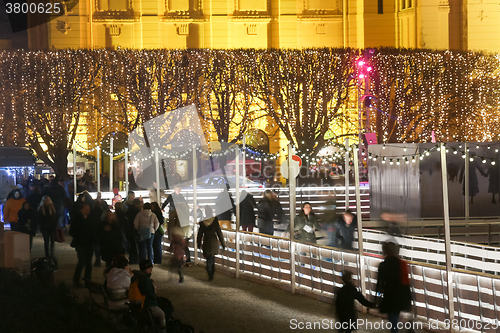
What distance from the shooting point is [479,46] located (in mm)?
42094

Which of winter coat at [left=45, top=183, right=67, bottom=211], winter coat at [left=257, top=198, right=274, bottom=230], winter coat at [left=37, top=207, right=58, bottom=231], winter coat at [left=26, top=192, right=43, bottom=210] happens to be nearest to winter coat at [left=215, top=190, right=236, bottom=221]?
winter coat at [left=257, top=198, right=274, bottom=230]

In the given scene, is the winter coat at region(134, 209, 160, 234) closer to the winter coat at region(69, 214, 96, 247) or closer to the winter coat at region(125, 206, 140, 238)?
the winter coat at region(125, 206, 140, 238)

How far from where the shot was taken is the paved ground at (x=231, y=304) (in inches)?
363

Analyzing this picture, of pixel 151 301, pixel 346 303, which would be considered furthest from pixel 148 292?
pixel 346 303

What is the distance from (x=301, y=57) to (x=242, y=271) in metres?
22.2

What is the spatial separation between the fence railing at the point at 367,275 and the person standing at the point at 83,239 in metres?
3.10

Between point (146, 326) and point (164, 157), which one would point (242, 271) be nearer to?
point (146, 326)

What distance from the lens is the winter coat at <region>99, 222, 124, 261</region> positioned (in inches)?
442

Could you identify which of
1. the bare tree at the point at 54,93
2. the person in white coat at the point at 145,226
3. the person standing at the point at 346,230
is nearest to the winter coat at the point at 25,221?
the person in white coat at the point at 145,226

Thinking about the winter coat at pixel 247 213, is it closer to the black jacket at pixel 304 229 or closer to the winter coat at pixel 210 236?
the black jacket at pixel 304 229

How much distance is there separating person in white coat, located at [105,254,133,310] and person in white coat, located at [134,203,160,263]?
15.4 ft

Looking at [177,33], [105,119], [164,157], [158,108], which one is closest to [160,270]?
[164,157]

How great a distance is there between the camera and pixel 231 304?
10508mm

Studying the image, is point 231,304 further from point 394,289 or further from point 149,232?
point 394,289
